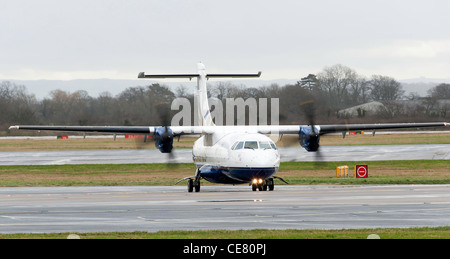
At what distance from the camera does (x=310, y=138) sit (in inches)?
1406

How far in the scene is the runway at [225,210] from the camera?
19.4 meters

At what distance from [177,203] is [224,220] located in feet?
20.5

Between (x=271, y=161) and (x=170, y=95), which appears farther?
(x=170, y=95)

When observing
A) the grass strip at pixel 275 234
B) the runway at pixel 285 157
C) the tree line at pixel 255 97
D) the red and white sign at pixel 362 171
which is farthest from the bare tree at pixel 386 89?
the grass strip at pixel 275 234

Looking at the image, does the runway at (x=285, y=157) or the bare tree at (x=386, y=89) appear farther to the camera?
the bare tree at (x=386, y=89)

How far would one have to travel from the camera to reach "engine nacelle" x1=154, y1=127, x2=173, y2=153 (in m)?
34.7

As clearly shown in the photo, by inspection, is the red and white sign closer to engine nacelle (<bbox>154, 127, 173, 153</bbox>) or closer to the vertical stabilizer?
the vertical stabilizer

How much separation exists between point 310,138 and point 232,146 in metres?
4.73

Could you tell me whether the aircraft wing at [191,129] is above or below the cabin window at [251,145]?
above

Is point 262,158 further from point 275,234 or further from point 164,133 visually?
point 275,234

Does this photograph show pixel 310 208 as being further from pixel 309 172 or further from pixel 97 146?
pixel 97 146

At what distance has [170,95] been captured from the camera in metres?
66.1

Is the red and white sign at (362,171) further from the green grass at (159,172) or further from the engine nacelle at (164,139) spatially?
the engine nacelle at (164,139)
